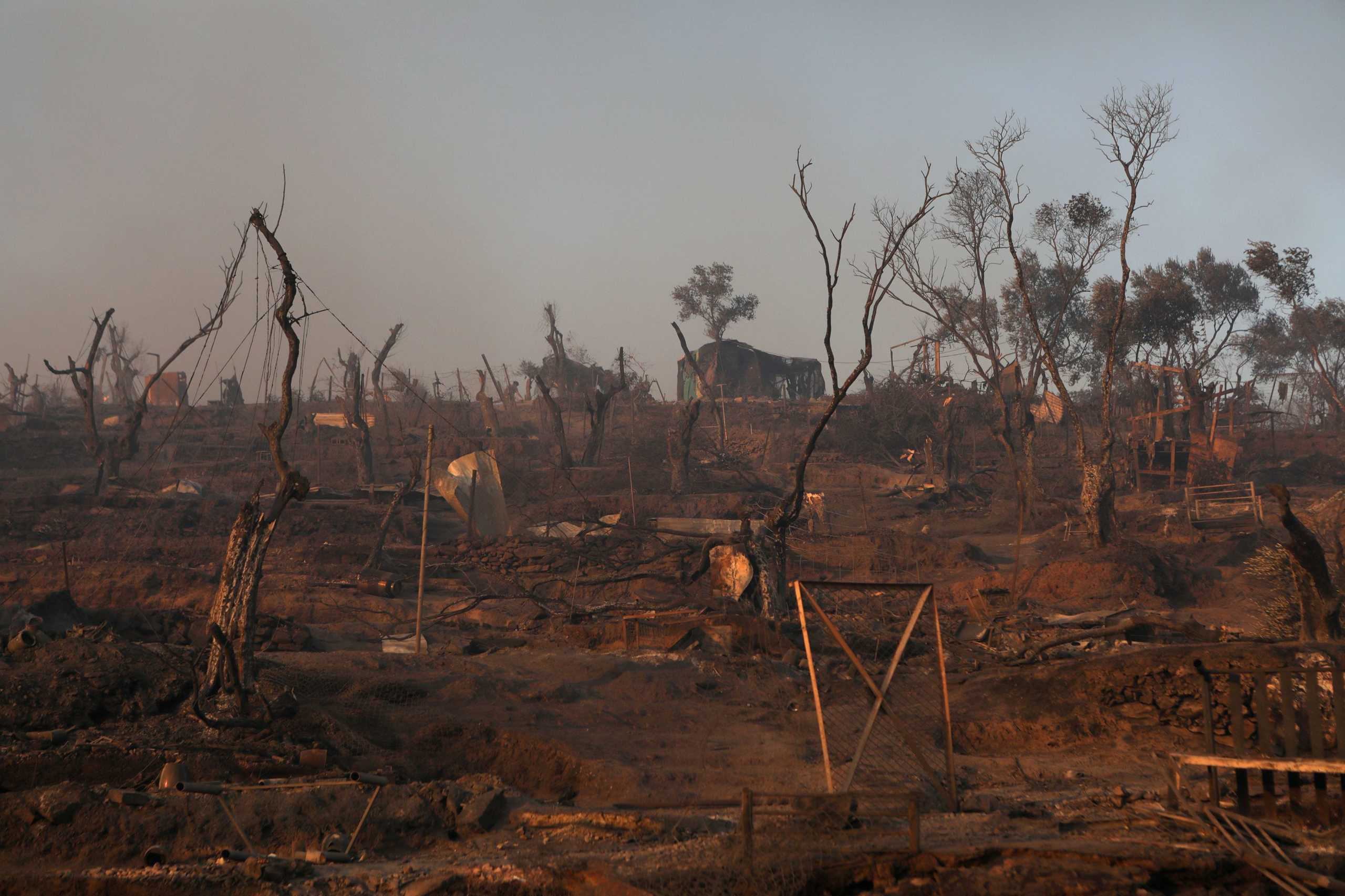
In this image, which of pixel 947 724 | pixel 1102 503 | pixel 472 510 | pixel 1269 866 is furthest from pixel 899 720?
pixel 472 510

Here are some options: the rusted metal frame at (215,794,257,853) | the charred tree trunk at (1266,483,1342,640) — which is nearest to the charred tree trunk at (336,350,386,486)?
the rusted metal frame at (215,794,257,853)

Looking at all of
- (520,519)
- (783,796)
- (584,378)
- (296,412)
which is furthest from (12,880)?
(584,378)

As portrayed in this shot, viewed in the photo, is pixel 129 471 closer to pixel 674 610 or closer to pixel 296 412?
pixel 296 412

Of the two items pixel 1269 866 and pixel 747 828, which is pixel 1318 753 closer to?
pixel 1269 866

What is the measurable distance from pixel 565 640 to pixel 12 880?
293 inches

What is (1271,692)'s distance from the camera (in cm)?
757

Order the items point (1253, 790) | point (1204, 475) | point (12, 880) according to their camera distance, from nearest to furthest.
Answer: point (12, 880) → point (1253, 790) → point (1204, 475)

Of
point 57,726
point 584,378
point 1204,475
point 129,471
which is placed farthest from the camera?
point 584,378

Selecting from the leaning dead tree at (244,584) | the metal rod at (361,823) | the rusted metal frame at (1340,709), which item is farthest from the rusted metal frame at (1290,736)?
the leaning dead tree at (244,584)

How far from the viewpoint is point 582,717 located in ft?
30.9

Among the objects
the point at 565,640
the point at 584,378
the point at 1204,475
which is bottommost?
the point at 565,640

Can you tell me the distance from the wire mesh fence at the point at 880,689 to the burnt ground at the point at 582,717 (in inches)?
4.3

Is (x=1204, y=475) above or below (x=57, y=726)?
Answer: above

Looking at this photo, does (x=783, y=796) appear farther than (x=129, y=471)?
No
